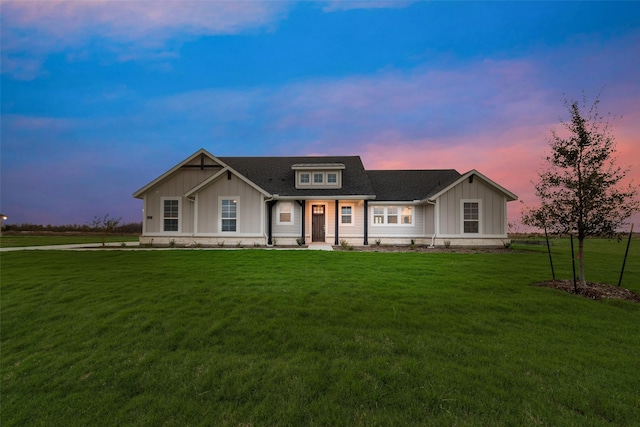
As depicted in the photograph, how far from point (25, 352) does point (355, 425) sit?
5976mm

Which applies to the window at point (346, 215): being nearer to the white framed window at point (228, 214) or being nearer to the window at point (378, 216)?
the window at point (378, 216)

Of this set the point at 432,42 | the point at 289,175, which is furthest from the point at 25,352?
the point at 432,42

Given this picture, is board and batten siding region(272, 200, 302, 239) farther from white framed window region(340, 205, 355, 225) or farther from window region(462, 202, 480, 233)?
window region(462, 202, 480, 233)

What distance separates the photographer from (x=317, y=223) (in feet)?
68.9

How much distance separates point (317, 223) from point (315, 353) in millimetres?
16943

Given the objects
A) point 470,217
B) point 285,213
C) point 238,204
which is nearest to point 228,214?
point 238,204

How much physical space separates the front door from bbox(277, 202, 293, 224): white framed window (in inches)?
67.1

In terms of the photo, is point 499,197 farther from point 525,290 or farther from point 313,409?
point 313,409

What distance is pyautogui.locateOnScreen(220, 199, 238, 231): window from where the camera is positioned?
18.6 metres

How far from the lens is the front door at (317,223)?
20.9m

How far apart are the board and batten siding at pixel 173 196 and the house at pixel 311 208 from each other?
65 millimetres

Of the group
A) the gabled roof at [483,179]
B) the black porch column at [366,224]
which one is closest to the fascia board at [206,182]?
the black porch column at [366,224]

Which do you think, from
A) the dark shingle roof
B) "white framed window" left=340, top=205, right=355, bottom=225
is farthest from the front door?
"white framed window" left=340, top=205, right=355, bottom=225

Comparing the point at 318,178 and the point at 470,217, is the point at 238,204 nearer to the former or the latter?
the point at 318,178
